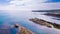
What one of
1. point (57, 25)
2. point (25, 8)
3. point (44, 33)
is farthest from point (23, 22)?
point (57, 25)

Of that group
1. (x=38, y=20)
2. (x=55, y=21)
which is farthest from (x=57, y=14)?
(x=38, y=20)

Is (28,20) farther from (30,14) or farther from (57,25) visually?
(57,25)

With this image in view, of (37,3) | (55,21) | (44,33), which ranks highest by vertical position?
(37,3)

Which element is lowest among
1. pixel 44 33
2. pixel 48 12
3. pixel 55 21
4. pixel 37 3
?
pixel 44 33

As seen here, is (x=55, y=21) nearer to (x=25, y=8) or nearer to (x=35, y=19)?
(x=35, y=19)

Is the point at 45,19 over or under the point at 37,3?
under

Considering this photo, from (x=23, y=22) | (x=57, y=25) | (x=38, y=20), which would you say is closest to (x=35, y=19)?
(x=38, y=20)

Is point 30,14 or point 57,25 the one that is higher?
point 30,14

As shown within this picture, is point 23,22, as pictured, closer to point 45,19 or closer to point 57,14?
point 45,19
